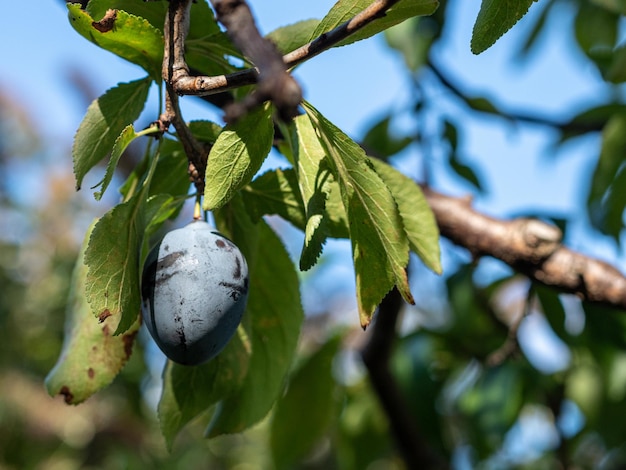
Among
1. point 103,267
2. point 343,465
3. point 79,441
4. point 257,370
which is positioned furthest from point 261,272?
point 79,441

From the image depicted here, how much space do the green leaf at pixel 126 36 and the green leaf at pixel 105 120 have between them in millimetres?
23

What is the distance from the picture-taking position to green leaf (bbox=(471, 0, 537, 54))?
429 mm

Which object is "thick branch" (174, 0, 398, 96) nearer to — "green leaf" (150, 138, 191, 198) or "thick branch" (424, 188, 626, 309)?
"green leaf" (150, 138, 191, 198)

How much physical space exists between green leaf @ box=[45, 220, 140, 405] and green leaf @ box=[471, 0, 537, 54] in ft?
1.12

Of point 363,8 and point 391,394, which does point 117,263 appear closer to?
point 363,8

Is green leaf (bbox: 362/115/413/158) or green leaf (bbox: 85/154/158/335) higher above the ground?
green leaf (bbox: 85/154/158/335)

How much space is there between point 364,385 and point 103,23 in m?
1.15

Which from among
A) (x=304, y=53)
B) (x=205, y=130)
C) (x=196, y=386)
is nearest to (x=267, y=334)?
(x=196, y=386)

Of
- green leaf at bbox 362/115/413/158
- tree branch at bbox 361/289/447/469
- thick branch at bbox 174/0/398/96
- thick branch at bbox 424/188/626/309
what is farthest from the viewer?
green leaf at bbox 362/115/413/158

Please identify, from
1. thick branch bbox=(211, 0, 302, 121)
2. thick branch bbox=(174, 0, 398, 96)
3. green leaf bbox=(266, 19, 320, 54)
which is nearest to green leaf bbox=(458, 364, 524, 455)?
green leaf bbox=(266, 19, 320, 54)

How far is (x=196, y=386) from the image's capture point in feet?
2.01

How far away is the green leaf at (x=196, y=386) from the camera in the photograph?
61 centimetres

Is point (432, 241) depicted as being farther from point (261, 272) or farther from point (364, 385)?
point (364, 385)

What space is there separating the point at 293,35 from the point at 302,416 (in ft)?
2.70
